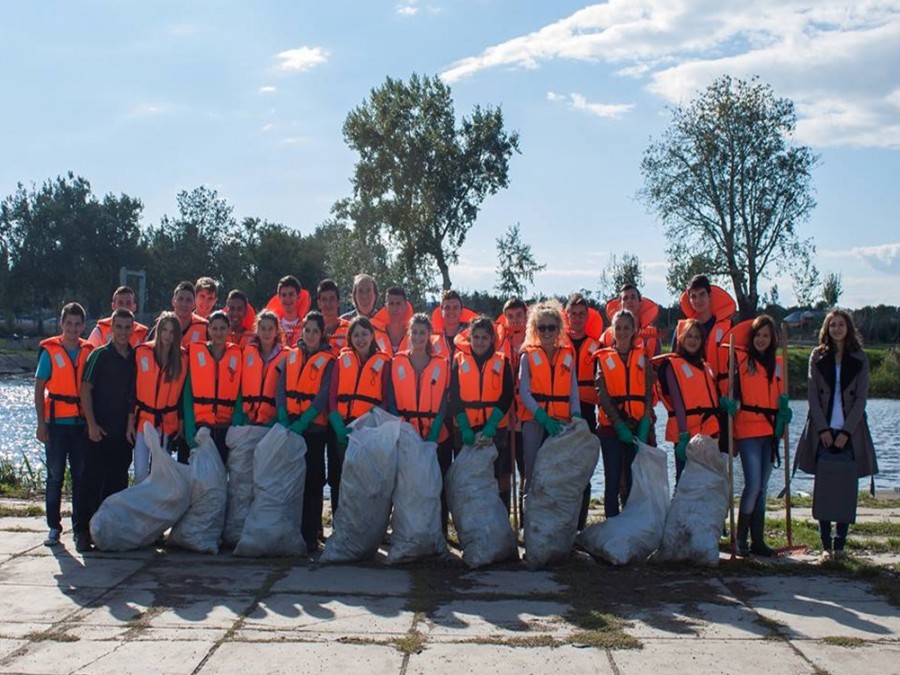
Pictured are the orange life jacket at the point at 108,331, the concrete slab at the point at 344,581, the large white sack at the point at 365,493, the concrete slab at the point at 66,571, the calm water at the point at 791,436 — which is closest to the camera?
the concrete slab at the point at 344,581

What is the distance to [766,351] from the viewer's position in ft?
20.8

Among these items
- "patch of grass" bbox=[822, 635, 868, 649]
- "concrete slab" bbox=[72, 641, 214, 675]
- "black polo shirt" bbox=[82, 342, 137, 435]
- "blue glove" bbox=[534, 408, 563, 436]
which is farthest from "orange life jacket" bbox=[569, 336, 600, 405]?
"concrete slab" bbox=[72, 641, 214, 675]

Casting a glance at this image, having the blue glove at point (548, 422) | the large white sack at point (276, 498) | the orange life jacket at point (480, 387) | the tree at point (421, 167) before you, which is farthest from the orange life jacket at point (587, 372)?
the tree at point (421, 167)

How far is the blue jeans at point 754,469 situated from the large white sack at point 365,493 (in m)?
2.24

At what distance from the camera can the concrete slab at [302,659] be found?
4023mm

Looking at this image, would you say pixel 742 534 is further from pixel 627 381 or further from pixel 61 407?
pixel 61 407

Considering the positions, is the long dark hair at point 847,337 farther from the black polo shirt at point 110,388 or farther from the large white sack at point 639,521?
Result: the black polo shirt at point 110,388

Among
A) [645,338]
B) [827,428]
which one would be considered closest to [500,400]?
[645,338]

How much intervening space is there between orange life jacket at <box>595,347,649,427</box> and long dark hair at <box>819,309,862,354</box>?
3.74 ft

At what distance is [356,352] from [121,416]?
1.62 metres

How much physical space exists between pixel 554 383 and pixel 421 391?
2.82 feet

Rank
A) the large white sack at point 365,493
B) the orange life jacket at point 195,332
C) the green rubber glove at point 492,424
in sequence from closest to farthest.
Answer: the large white sack at point 365,493 < the green rubber glove at point 492,424 < the orange life jacket at point 195,332

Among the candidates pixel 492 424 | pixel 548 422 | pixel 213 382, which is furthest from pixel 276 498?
pixel 548 422

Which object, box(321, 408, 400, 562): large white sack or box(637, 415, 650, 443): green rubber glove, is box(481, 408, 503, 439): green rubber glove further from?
box(637, 415, 650, 443): green rubber glove
